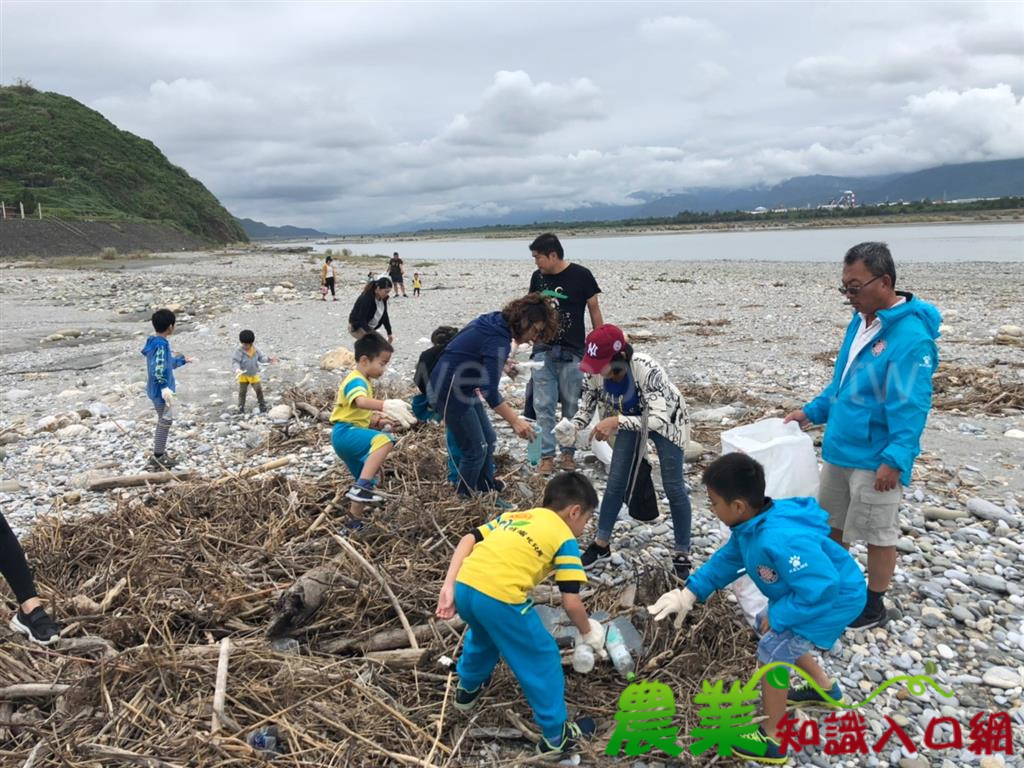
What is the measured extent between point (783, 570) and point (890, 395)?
1269mm

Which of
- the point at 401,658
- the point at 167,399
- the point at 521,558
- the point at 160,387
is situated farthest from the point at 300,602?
the point at 160,387

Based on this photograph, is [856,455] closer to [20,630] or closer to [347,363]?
[20,630]

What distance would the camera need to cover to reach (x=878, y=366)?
10.8 ft

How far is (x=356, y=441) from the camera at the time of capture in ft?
15.3

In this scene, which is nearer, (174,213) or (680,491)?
(680,491)

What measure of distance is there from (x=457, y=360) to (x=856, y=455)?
251 centimetres

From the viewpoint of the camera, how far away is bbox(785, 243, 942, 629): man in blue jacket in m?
3.16

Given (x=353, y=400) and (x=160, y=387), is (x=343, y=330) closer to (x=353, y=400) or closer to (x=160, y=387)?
(x=160, y=387)

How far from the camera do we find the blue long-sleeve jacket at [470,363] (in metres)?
4.45

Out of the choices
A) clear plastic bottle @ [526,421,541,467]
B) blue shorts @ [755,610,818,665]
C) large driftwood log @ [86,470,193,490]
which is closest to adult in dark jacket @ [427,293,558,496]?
clear plastic bottle @ [526,421,541,467]

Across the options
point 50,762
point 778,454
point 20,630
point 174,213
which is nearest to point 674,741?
point 778,454

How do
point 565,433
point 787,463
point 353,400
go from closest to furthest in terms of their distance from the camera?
point 787,463 < point 353,400 < point 565,433

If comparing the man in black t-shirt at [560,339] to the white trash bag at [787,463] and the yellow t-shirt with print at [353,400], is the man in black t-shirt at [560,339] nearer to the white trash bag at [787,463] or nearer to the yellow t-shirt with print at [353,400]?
the yellow t-shirt with print at [353,400]

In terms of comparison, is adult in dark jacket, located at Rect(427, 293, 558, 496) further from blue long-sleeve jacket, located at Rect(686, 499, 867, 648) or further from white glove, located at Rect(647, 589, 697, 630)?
blue long-sleeve jacket, located at Rect(686, 499, 867, 648)
